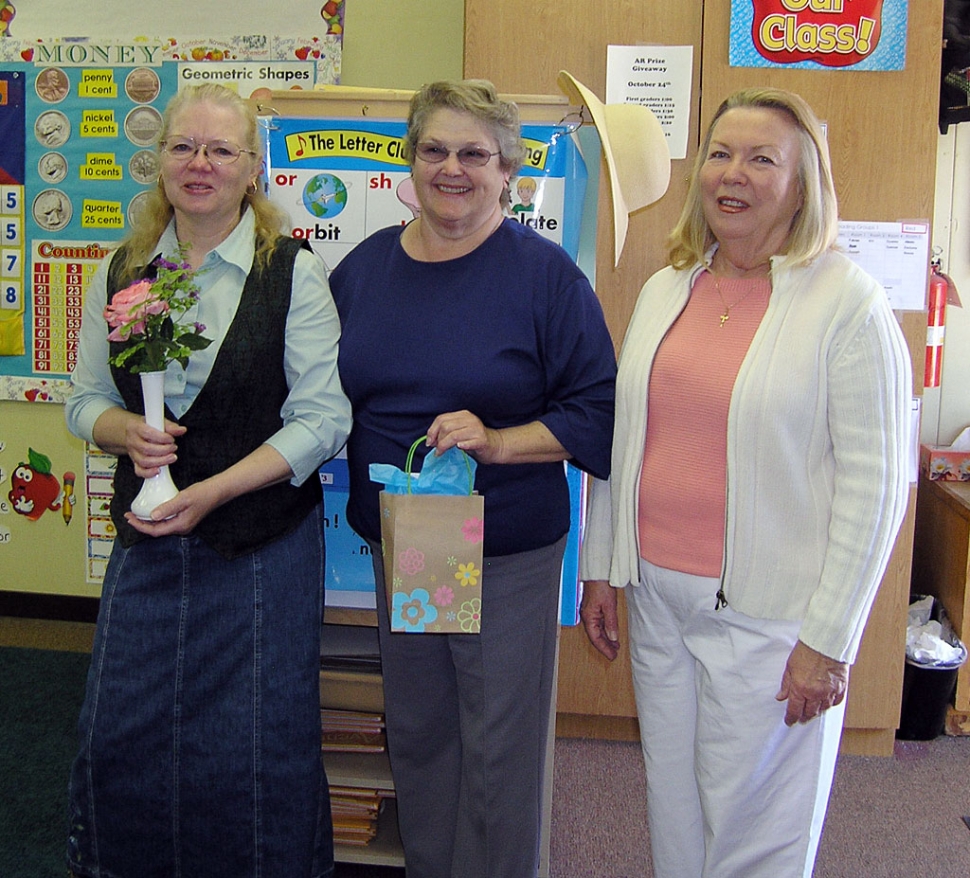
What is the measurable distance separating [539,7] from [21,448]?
252 centimetres

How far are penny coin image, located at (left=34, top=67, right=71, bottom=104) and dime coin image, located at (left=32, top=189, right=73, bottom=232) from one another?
32cm

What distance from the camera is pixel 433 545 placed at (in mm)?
1459

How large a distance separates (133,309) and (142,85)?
2169 mm

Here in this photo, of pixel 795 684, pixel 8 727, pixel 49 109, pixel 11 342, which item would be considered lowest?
pixel 8 727

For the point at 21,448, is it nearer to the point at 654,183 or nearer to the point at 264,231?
the point at 264,231

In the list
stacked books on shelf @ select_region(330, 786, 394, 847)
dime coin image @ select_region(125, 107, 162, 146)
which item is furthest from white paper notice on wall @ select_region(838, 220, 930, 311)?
dime coin image @ select_region(125, 107, 162, 146)

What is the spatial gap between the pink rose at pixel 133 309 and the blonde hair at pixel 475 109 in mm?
491

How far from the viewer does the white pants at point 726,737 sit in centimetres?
141

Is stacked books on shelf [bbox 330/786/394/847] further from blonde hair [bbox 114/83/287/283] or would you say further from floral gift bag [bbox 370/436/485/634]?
blonde hair [bbox 114/83/287/283]

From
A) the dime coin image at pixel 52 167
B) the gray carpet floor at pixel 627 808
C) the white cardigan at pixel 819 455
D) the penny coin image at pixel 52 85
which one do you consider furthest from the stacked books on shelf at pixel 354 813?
the penny coin image at pixel 52 85

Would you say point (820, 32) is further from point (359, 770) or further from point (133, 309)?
point (359, 770)

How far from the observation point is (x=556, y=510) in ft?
5.44

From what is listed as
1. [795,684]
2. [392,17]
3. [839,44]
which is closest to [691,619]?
[795,684]

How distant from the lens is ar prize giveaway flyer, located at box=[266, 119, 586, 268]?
6.51ft
